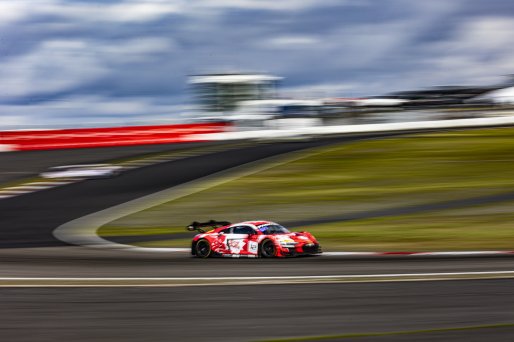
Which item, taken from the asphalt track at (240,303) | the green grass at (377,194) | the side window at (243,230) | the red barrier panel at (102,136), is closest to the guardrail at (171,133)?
the red barrier panel at (102,136)

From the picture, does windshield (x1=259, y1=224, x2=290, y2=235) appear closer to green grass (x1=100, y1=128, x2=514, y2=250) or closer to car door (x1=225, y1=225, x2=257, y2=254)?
car door (x1=225, y1=225, x2=257, y2=254)

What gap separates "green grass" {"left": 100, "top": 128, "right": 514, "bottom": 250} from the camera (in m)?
20.9

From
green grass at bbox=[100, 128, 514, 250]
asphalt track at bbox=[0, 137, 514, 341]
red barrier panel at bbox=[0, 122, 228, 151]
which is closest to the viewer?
asphalt track at bbox=[0, 137, 514, 341]

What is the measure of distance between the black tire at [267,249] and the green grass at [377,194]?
7.82ft

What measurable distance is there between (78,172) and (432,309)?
25.6 metres

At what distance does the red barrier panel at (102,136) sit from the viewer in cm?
4434

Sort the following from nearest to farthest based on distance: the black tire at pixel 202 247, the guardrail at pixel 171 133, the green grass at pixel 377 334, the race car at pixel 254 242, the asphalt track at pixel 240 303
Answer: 1. the green grass at pixel 377 334
2. the asphalt track at pixel 240 303
3. the race car at pixel 254 242
4. the black tire at pixel 202 247
5. the guardrail at pixel 171 133

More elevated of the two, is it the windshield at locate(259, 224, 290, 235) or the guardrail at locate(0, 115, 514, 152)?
the guardrail at locate(0, 115, 514, 152)

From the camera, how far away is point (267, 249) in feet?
56.5

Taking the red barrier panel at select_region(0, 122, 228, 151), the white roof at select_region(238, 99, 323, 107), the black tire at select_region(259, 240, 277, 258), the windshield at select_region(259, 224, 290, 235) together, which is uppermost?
the white roof at select_region(238, 99, 323, 107)

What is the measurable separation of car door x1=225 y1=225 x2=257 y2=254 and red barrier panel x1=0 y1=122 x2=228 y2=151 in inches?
1110

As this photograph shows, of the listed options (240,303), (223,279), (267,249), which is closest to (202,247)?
(267,249)

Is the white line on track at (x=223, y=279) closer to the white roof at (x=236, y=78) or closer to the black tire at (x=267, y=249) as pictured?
the black tire at (x=267, y=249)

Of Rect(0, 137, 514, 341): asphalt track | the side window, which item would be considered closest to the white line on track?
Rect(0, 137, 514, 341): asphalt track
